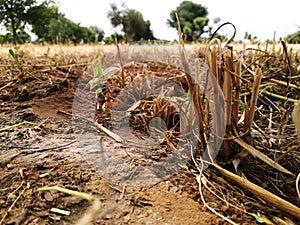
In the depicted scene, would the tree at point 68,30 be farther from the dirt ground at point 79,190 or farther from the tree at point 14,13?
the dirt ground at point 79,190

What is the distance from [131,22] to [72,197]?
18.5 meters

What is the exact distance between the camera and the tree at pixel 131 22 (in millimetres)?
16030

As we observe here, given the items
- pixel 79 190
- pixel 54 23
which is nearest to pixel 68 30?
pixel 54 23

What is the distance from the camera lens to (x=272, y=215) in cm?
42

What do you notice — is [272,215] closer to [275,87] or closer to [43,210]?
[43,210]

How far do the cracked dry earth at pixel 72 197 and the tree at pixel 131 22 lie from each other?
1482cm

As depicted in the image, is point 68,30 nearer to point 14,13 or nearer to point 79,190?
point 14,13

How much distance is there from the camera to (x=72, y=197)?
418 millimetres

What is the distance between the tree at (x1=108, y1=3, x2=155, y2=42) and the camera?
16.0 m

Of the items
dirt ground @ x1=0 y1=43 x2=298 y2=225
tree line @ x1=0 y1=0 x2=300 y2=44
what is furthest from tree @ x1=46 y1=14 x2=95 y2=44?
dirt ground @ x1=0 y1=43 x2=298 y2=225

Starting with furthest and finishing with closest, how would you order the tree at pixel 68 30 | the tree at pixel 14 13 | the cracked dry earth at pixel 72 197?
the tree at pixel 68 30 → the tree at pixel 14 13 → the cracked dry earth at pixel 72 197

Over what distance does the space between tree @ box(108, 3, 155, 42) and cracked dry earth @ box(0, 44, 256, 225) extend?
1482 centimetres

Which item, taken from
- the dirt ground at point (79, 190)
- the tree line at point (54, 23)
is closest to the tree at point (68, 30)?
the tree line at point (54, 23)

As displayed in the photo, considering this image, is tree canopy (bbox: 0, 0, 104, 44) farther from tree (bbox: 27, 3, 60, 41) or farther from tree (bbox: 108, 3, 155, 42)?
tree (bbox: 108, 3, 155, 42)
